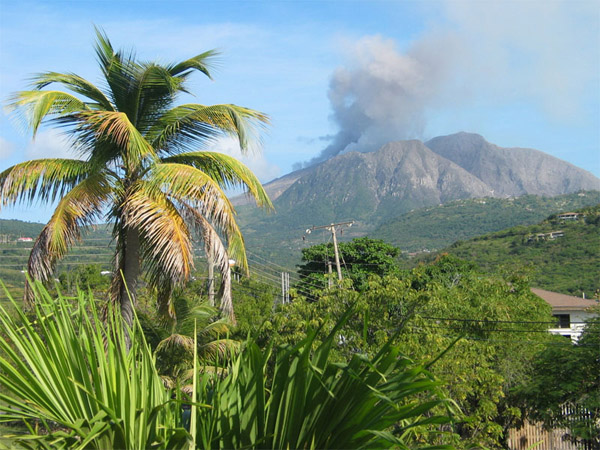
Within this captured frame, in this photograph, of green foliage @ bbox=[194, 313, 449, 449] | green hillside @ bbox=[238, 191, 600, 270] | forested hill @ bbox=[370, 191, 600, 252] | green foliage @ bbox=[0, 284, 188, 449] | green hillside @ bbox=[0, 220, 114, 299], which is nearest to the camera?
green foliage @ bbox=[0, 284, 188, 449]

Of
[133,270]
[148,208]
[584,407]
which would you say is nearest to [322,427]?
[148,208]

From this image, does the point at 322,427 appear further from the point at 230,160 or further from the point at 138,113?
the point at 138,113

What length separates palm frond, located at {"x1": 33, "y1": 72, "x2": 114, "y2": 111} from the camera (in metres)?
8.58

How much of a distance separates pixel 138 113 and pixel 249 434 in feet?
24.1

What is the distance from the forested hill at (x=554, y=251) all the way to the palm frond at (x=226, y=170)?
4155 cm

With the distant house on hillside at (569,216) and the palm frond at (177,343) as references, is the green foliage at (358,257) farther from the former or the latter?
the distant house on hillside at (569,216)

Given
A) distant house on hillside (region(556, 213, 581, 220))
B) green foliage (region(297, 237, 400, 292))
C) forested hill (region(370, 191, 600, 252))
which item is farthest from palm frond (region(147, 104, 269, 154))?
forested hill (region(370, 191, 600, 252))

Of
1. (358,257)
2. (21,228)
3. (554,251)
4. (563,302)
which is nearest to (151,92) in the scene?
(563,302)

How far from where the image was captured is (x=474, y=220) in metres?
182

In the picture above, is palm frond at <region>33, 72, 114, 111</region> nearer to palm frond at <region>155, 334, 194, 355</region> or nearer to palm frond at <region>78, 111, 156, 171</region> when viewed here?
palm frond at <region>78, 111, 156, 171</region>

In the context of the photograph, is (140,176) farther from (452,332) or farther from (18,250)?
(18,250)

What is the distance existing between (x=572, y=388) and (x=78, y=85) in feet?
39.2

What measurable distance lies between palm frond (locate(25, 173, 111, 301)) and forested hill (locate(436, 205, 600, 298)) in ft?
142

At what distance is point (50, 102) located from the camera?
26.4ft
